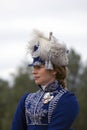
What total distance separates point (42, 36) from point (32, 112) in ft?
2.33

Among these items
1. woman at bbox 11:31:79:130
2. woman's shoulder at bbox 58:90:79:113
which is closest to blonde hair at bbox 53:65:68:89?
woman at bbox 11:31:79:130

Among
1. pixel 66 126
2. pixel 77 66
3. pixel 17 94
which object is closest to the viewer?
pixel 66 126

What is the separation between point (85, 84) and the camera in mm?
60781

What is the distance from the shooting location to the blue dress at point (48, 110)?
6.88 m

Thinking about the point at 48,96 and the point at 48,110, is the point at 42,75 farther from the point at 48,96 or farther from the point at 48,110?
the point at 48,110

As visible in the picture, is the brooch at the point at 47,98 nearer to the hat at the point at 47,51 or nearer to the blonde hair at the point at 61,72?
the blonde hair at the point at 61,72

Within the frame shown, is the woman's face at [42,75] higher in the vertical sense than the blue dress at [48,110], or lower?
higher

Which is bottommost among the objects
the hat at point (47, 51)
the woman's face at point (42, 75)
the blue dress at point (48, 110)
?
the blue dress at point (48, 110)

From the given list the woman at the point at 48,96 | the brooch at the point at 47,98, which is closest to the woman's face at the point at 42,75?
the woman at the point at 48,96

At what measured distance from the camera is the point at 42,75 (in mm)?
7008

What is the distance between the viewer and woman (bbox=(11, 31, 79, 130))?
6.90 meters

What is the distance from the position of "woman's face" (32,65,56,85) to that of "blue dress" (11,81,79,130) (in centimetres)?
6

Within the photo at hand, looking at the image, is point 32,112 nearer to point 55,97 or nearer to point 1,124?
point 55,97

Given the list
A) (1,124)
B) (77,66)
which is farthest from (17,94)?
(77,66)
